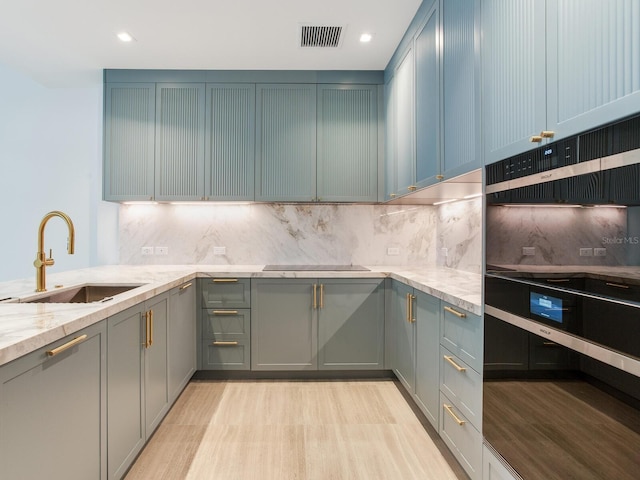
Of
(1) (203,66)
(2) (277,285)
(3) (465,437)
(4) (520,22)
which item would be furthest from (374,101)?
(3) (465,437)

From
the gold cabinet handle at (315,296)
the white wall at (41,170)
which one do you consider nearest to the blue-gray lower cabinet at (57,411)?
the gold cabinet handle at (315,296)

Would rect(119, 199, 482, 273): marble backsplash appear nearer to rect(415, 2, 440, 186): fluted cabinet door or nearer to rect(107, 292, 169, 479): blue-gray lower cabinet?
rect(415, 2, 440, 186): fluted cabinet door

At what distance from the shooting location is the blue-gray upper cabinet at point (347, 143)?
11.3ft

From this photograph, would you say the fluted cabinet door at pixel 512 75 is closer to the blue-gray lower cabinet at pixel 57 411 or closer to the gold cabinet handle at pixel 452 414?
the gold cabinet handle at pixel 452 414

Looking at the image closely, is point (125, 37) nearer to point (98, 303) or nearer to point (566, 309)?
point (98, 303)

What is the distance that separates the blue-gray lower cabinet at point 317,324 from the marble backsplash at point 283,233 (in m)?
0.62

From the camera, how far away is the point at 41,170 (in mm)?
3729

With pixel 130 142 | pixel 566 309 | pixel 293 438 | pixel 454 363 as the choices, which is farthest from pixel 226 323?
pixel 566 309

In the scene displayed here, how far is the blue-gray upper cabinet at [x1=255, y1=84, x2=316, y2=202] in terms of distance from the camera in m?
3.42

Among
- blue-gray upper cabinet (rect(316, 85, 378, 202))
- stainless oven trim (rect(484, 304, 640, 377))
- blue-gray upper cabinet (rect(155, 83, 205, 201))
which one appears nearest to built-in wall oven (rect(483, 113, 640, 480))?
stainless oven trim (rect(484, 304, 640, 377))

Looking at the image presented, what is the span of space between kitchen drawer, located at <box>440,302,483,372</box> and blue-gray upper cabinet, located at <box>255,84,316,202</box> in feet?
5.90

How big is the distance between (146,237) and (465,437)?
3.10 meters

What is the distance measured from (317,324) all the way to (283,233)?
991 mm

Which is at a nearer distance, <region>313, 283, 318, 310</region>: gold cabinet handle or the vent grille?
the vent grille
